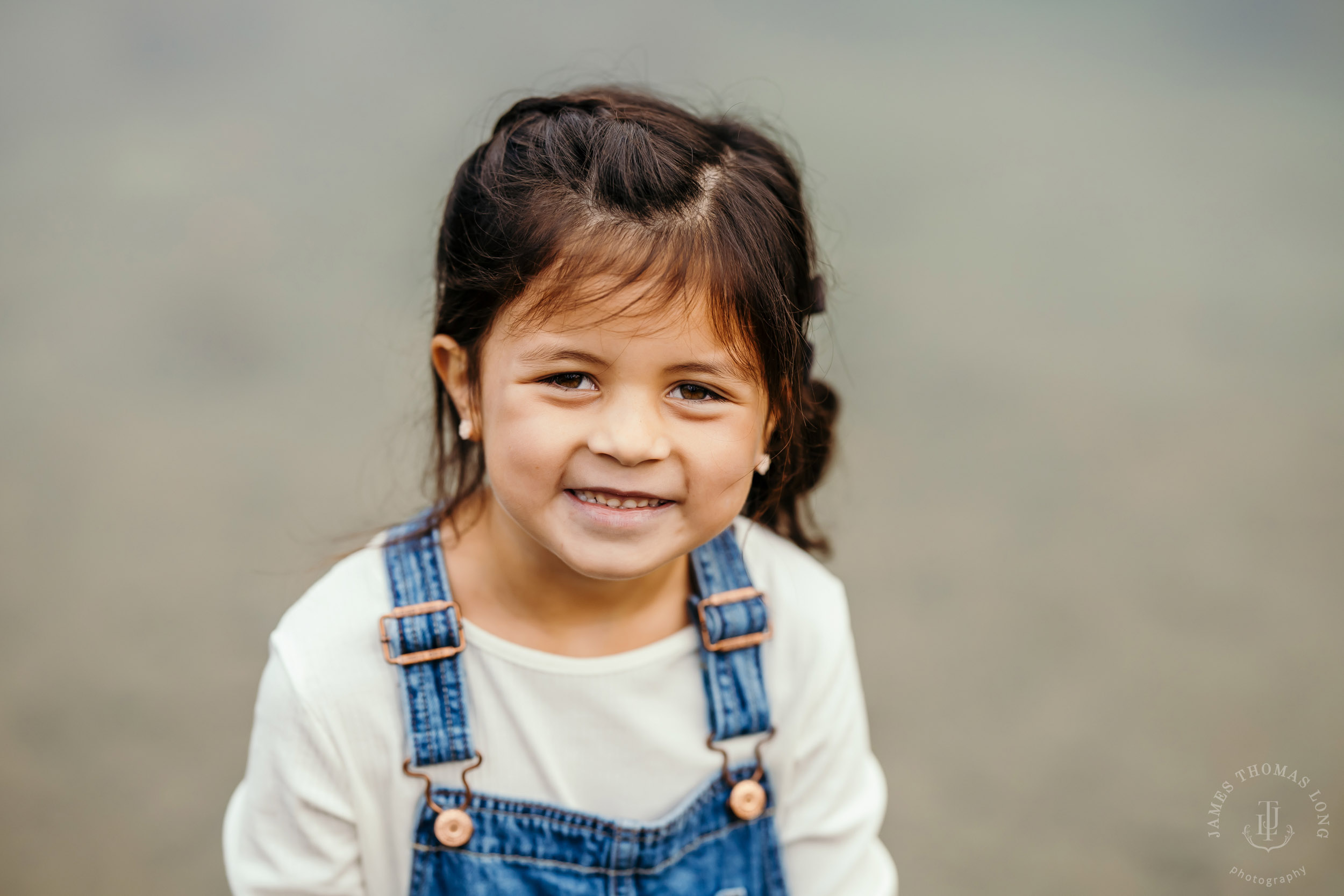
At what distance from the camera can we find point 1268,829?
1382 mm

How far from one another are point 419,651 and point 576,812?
168 mm

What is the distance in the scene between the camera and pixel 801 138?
209cm

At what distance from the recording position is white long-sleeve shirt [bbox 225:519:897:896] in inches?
31.7

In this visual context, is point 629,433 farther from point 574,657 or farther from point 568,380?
point 574,657

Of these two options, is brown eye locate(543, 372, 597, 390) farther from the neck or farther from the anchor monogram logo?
the anchor monogram logo

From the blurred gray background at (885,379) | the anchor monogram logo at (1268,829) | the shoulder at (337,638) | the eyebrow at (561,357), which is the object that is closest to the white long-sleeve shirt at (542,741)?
the shoulder at (337,638)

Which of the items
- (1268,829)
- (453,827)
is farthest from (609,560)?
(1268,829)

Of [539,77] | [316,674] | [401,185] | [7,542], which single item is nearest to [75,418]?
[7,542]

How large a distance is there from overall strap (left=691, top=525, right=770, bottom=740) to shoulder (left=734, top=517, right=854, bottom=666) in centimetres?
2

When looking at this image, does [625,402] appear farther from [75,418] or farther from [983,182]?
[983,182]

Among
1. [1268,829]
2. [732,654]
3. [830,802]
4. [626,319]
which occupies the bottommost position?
[1268,829]

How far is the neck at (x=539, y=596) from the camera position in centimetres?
85

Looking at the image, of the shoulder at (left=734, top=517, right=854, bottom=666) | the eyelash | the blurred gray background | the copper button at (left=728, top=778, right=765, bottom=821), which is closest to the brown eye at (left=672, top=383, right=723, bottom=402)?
the eyelash

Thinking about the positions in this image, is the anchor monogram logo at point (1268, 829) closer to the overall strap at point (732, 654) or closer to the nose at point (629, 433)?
the overall strap at point (732, 654)
